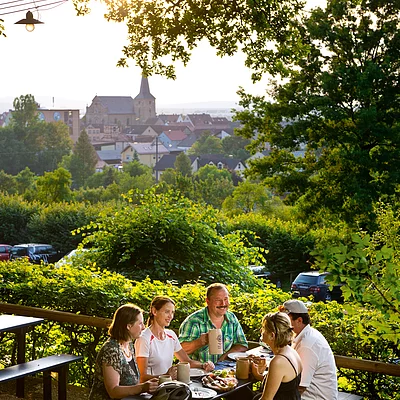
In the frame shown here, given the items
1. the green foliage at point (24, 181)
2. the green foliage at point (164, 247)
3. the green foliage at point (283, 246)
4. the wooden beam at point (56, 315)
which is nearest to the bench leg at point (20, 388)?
the wooden beam at point (56, 315)

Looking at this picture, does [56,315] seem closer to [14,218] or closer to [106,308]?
[106,308]

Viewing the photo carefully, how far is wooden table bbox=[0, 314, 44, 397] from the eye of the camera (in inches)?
280

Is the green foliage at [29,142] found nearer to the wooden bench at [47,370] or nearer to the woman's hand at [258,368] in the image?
the wooden bench at [47,370]

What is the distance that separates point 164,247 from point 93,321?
5.15 meters

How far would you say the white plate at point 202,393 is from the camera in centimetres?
542

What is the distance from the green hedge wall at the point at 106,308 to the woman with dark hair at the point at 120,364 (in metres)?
1.68

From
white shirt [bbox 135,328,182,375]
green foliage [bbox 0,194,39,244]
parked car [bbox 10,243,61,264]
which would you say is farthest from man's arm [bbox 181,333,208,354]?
green foliage [bbox 0,194,39,244]

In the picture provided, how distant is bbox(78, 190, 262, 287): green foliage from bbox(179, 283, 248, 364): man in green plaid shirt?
5.39 m

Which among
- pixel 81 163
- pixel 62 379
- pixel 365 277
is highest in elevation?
pixel 365 277

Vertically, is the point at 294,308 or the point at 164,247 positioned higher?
the point at 294,308

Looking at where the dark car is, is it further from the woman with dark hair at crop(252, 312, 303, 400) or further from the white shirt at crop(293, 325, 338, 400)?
the woman with dark hair at crop(252, 312, 303, 400)

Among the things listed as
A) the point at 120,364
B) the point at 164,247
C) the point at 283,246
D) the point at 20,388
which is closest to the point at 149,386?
the point at 120,364

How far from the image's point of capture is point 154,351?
19.6 ft

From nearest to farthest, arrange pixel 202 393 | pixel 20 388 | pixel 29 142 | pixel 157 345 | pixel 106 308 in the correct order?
pixel 202 393 → pixel 157 345 → pixel 20 388 → pixel 106 308 → pixel 29 142
